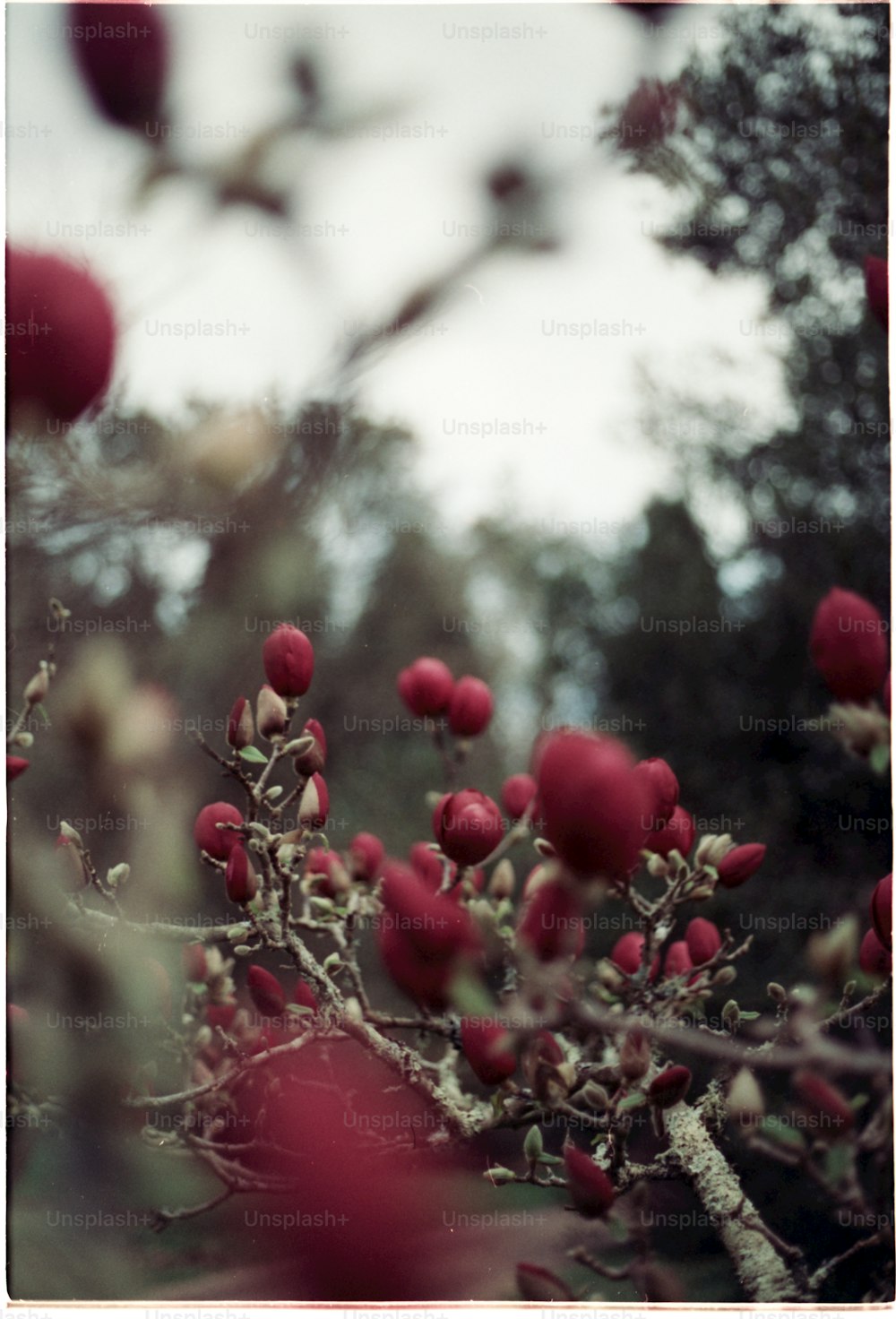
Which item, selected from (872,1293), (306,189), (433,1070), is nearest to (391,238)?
(306,189)

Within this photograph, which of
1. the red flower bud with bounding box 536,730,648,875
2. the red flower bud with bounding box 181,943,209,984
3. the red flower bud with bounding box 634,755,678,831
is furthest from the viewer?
the red flower bud with bounding box 181,943,209,984

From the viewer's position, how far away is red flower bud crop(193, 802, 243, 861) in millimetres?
473

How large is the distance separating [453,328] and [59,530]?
295 mm

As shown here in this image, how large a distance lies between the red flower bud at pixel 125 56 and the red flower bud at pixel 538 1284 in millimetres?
709

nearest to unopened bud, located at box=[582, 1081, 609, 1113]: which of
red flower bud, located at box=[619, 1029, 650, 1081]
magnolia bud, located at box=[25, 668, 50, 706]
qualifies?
red flower bud, located at box=[619, 1029, 650, 1081]

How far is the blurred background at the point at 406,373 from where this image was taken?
614 millimetres

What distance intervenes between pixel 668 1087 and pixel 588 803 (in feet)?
0.53

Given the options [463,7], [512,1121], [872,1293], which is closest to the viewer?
[512,1121]

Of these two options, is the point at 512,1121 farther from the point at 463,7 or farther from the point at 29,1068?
the point at 463,7

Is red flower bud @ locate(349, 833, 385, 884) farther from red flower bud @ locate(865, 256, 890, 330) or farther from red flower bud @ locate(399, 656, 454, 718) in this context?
red flower bud @ locate(865, 256, 890, 330)

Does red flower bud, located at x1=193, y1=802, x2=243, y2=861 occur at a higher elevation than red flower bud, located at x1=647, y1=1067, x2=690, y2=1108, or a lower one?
higher

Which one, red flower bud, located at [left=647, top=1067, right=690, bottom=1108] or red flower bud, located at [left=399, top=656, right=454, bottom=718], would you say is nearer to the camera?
red flower bud, located at [left=647, top=1067, right=690, bottom=1108]

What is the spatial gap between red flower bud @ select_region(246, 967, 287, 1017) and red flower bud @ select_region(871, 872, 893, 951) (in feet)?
0.98

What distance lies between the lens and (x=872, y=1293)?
53 cm
